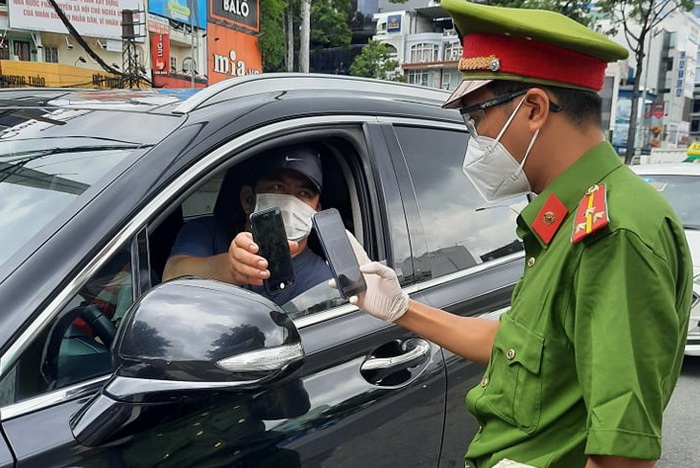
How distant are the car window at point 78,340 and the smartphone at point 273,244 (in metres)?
0.35

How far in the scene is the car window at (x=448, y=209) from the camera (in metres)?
2.10

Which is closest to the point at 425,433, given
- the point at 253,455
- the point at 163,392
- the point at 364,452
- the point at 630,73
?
the point at 364,452

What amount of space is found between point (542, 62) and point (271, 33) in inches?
1812

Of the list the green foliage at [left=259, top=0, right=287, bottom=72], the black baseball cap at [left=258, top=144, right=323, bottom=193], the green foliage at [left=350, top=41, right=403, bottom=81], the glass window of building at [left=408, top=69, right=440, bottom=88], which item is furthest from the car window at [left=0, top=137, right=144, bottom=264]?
the glass window of building at [left=408, top=69, right=440, bottom=88]

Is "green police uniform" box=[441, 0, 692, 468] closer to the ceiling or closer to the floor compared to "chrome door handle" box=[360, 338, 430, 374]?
closer to the ceiling

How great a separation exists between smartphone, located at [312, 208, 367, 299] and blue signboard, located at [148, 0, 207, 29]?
35230mm

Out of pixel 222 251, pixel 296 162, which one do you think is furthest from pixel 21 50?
pixel 296 162

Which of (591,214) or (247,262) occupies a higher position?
(591,214)

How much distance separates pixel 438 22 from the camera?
246 feet

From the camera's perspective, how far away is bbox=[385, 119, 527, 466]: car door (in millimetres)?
2002

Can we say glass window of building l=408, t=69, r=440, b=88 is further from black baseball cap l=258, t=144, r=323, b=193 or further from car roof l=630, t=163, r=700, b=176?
black baseball cap l=258, t=144, r=323, b=193

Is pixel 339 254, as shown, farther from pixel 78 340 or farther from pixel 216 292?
pixel 78 340

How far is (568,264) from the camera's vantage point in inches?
43.6

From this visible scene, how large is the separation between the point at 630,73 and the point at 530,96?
66113 mm
